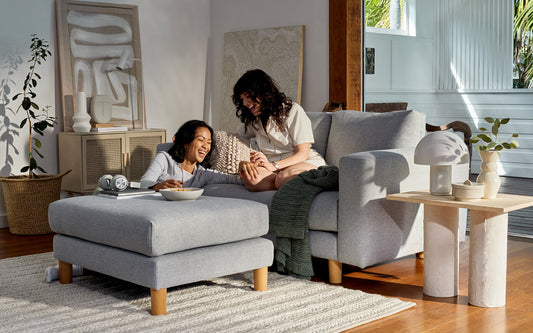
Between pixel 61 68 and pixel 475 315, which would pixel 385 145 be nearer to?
pixel 475 315

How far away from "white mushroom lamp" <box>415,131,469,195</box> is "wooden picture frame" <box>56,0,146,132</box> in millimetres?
3231

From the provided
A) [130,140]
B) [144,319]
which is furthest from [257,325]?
[130,140]

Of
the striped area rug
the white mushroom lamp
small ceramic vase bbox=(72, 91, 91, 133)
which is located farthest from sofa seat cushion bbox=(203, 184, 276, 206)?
small ceramic vase bbox=(72, 91, 91, 133)

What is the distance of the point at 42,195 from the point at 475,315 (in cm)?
327

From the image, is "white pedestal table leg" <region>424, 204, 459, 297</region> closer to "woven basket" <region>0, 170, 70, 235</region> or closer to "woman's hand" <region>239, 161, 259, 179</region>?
"woman's hand" <region>239, 161, 259, 179</region>

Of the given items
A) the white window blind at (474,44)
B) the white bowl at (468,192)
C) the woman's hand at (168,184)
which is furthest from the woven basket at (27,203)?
the white bowl at (468,192)

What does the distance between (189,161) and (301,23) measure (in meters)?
2.11

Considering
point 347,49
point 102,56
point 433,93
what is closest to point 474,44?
Answer: point 433,93

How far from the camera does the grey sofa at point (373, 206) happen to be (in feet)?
11.1

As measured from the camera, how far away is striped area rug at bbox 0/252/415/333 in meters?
2.79

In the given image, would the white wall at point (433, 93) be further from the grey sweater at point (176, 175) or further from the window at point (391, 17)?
the grey sweater at point (176, 175)

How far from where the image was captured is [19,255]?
169 inches

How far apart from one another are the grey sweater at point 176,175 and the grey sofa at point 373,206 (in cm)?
27

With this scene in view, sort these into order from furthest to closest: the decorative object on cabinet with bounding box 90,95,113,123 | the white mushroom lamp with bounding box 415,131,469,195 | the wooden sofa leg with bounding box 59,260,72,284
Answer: the decorative object on cabinet with bounding box 90,95,113,123, the wooden sofa leg with bounding box 59,260,72,284, the white mushroom lamp with bounding box 415,131,469,195
